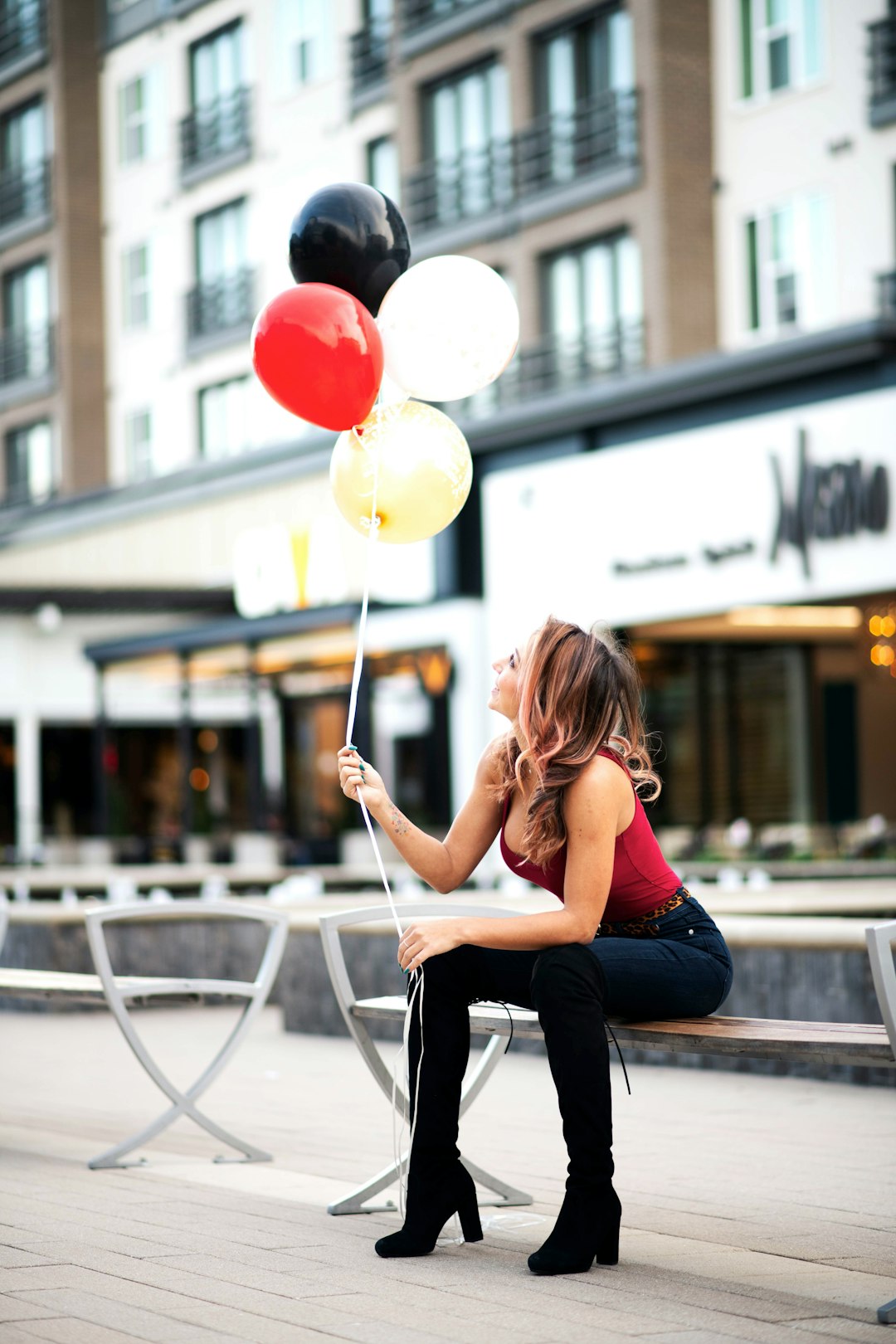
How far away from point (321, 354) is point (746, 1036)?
95.7 inches

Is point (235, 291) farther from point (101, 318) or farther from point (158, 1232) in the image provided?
point (158, 1232)

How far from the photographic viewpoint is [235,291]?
31781mm

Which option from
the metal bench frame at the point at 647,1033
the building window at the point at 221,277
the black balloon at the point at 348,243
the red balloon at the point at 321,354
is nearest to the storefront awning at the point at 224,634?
the building window at the point at 221,277

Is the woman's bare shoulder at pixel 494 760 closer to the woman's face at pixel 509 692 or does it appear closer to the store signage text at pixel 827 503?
the woman's face at pixel 509 692

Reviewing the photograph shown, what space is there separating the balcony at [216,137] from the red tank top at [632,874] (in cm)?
2827

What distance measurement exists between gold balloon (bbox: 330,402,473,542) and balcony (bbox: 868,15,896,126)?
16.1 meters

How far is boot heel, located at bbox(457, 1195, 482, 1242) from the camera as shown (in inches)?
188

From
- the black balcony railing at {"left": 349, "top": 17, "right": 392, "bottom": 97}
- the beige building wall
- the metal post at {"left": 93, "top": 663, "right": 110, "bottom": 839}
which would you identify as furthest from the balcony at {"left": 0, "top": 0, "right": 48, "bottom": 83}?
the beige building wall

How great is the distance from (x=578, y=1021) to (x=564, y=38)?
22.2 meters

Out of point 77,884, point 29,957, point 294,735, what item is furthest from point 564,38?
point 29,957

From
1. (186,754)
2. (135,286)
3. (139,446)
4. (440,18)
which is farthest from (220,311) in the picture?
(186,754)

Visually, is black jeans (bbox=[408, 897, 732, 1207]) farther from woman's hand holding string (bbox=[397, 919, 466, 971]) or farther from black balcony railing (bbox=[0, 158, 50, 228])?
black balcony railing (bbox=[0, 158, 50, 228])

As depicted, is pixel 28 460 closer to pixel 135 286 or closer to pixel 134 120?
pixel 135 286

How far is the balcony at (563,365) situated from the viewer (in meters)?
23.2
